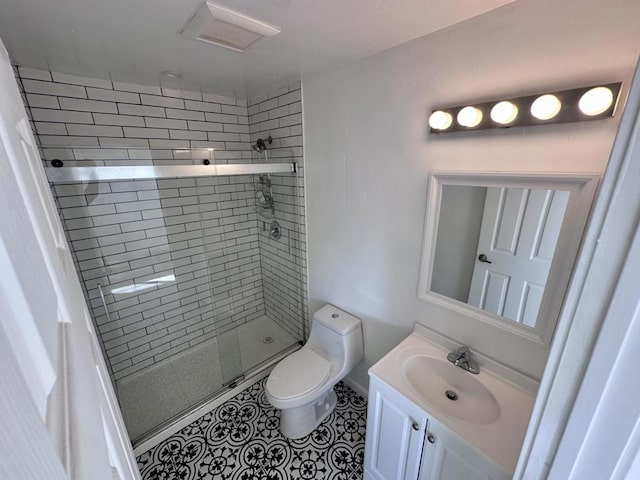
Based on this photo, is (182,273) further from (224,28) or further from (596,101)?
(596,101)

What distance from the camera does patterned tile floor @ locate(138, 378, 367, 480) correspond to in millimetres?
1603

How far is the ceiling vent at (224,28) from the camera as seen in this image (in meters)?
1.06

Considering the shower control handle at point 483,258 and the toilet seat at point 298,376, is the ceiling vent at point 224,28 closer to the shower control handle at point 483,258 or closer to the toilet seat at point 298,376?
the shower control handle at point 483,258

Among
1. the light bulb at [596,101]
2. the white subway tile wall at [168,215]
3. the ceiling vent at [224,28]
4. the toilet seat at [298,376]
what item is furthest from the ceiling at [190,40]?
the toilet seat at [298,376]

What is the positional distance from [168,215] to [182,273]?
1.70 ft

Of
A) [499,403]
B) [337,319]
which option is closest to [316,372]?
[337,319]

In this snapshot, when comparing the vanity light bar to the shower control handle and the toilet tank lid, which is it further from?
the toilet tank lid

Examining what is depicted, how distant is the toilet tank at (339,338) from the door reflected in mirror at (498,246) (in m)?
0.67

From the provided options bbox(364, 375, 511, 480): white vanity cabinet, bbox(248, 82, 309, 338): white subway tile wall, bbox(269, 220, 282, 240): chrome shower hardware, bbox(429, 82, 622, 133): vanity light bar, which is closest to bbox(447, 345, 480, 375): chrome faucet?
bbox(364, 375, 511, 480): white vanity cabinet

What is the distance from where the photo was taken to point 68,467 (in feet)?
0.81

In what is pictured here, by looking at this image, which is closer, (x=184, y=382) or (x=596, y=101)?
(x=596, y=101)

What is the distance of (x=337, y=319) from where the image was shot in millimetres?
1937

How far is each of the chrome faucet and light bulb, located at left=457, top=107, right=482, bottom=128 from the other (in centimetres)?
105

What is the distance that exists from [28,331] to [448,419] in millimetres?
1315
